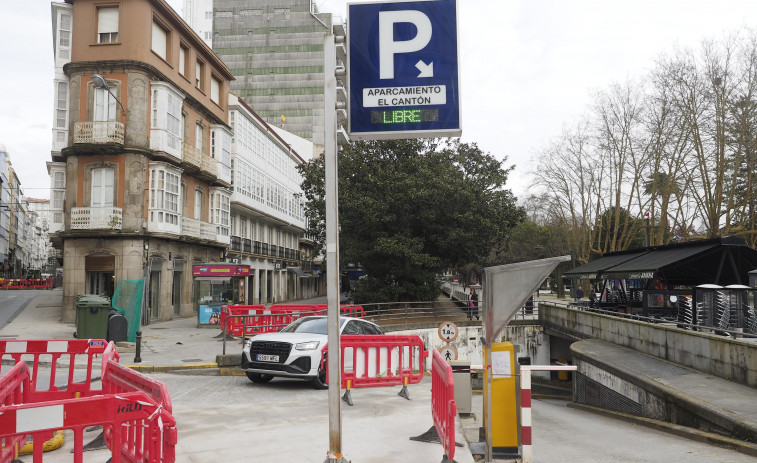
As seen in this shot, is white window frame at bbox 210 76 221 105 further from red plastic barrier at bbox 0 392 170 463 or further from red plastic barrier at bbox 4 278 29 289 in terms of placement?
red plastic barrier at bbox 4 278 29 289

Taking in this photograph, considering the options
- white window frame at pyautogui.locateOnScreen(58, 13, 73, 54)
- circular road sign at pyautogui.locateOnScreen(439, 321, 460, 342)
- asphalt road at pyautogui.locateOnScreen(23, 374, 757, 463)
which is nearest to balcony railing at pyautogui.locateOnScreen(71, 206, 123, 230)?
white window frame at pyautogui.locateOnScreen(58, 13, 73, 54)

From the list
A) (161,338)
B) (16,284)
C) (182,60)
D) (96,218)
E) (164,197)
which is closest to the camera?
(161,338)

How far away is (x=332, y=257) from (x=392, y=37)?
2.20 m

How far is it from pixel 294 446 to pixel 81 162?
2354 cm

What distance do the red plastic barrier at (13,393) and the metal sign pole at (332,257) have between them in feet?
8.40

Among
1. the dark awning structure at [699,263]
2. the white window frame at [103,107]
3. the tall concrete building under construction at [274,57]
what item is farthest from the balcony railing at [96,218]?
the tall concrete building under construction at [274,57]

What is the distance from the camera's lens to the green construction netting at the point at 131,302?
17.3m

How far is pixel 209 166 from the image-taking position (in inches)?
1280

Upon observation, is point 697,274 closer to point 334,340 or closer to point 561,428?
point 561,428

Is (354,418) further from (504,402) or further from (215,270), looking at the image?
(215,270)

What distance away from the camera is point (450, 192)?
28766 mm

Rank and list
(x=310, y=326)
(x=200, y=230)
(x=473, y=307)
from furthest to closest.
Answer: (x=200, y=230), (x=473, y=307), (x=310, y=326)

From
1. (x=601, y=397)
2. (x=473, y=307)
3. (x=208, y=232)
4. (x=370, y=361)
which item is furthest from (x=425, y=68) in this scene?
(x=208, y=232)

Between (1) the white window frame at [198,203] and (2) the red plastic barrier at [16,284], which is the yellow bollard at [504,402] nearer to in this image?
(1) the white window frame at [198,203]
